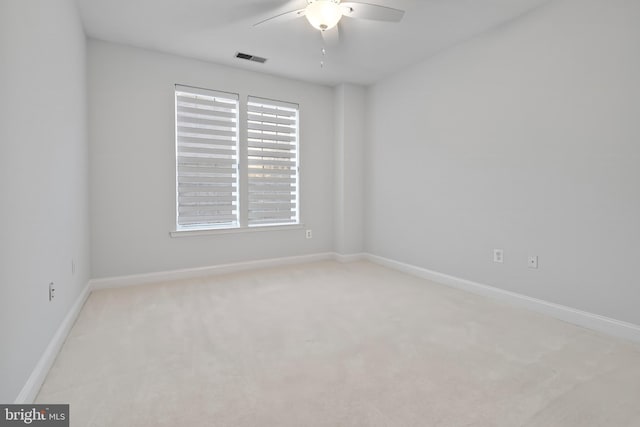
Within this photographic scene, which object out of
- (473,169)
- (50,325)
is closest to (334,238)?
(473,169)

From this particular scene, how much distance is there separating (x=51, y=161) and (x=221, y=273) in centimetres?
230

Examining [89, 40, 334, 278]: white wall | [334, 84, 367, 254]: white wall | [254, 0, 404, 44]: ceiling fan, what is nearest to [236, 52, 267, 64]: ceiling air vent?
[89, 40, 334, 278]: white wall

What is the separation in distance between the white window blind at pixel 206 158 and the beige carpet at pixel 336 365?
3.84ft

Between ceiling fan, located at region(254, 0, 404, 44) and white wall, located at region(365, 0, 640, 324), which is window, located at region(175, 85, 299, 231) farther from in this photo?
ceiling fan, located at region(254, 0, 404, 44)

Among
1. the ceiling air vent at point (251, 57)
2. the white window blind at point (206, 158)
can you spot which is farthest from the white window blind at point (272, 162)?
the ceiling air vent at point (251, 57)

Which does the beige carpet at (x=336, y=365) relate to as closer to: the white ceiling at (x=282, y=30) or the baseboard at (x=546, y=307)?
the baseboard at (x=546, y=307)

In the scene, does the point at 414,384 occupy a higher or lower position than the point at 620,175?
lower

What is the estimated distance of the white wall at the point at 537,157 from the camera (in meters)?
2.31

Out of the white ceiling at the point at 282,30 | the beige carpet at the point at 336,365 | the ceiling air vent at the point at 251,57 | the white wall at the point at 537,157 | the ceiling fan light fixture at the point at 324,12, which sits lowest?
the beige carpet at the point at 336,365

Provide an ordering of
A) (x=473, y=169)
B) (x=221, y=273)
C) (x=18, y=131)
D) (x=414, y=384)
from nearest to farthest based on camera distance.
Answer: (x=18, y=131)
(x=414, y=384)
(x=473, y=169)
(x=221, y=273)

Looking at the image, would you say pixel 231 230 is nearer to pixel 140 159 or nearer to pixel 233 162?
pixel 233 162

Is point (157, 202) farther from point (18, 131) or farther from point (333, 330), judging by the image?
point (333, 330)

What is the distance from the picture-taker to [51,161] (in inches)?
79.7

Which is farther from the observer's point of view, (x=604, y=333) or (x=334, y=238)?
(x=334, y=238)
